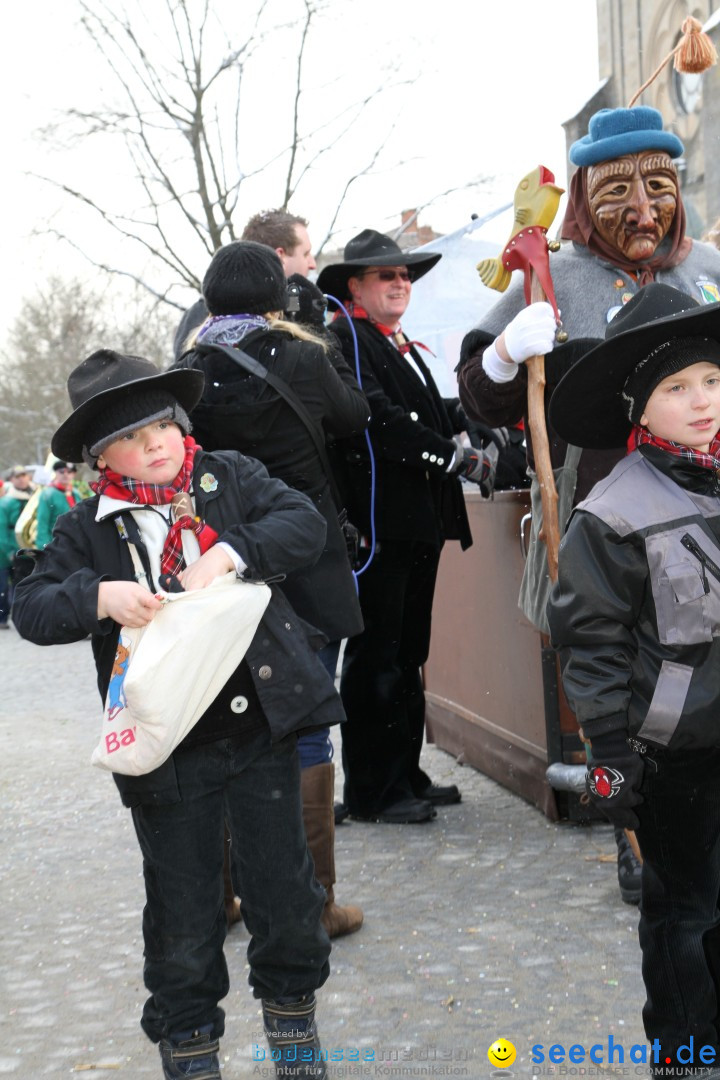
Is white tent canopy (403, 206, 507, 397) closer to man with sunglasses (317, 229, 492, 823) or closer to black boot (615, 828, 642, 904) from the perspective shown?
man with sunglasses (317, 229, 492, 823)

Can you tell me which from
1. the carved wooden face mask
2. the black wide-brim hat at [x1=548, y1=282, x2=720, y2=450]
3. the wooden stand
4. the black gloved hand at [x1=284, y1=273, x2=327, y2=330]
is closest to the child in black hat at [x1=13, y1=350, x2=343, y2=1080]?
the black wide-brim hat at [x1=548, y1=282, x2=720, y2=450]

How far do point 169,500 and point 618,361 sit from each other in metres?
1.02

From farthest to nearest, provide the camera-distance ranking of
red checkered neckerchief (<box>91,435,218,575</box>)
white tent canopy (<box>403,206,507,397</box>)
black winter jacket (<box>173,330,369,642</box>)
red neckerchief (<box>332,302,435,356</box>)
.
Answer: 1. white tent canopy (<box>403,206,507,397</box>)
2. red neckerchief (<box>332,302,435,356</box>)
3. black winter jacket (<box>173,330,369,642</box>)
4. red checkered neckerchief (<box>91,435,218,575</box>)

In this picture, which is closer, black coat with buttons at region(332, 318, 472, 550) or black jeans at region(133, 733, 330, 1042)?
black jeans at region(133, 733, 330, 1042)

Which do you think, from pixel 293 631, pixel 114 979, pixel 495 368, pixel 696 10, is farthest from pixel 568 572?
pixel 696 10

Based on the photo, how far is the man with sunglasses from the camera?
4.73m

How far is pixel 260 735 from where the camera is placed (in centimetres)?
290

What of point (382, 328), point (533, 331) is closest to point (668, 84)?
point (382, 328)

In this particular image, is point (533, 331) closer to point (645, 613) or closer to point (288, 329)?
point (288, 329)

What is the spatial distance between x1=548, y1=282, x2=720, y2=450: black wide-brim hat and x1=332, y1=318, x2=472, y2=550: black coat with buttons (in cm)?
174

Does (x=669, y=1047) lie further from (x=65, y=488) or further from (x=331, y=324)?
(x=65, y=488)

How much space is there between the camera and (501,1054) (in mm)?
2963

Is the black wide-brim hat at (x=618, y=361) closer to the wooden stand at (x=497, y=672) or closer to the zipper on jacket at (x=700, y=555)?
the zipper on jacket at (x=700, y=555)

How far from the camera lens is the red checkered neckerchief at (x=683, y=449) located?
263 cm
